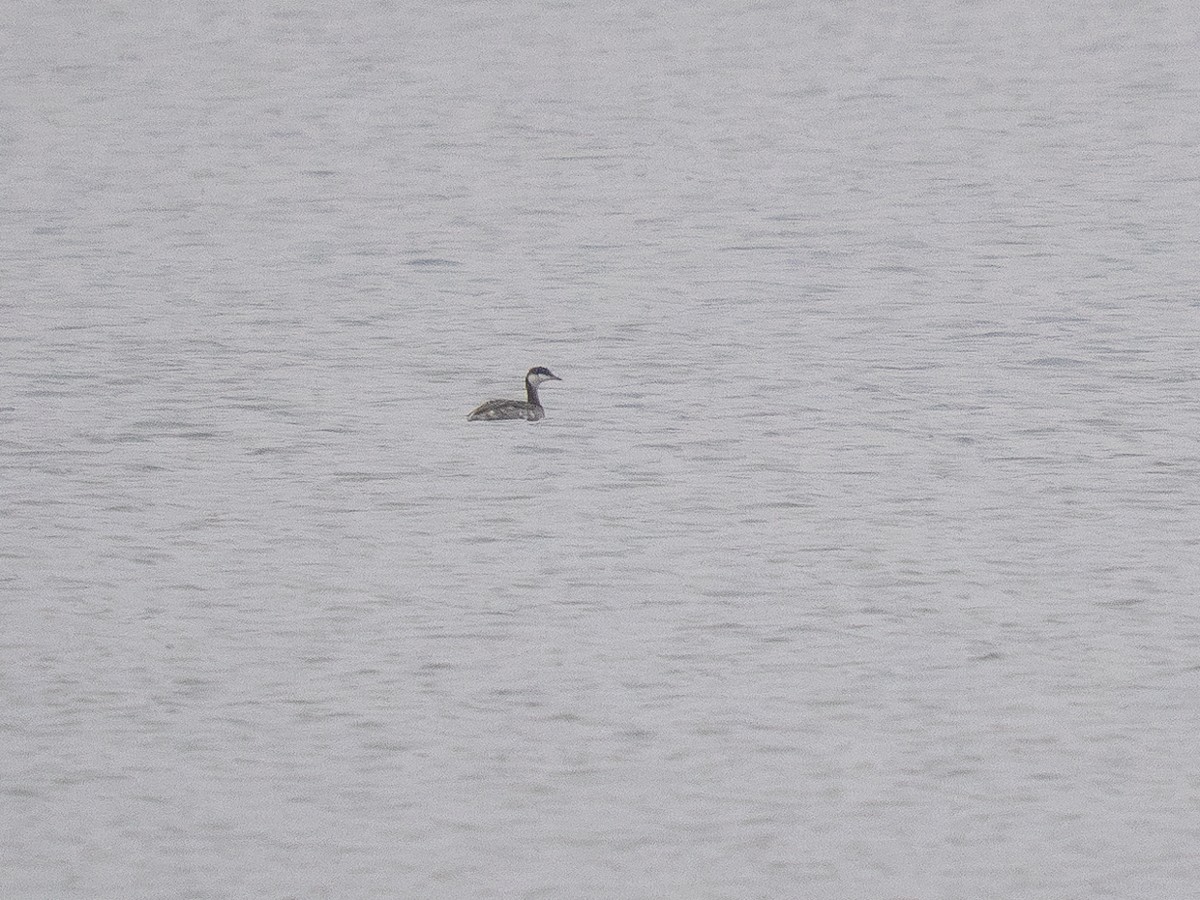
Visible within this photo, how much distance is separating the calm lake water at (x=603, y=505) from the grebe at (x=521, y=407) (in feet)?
0.57

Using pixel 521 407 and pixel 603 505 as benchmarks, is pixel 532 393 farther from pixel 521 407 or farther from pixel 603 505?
pixel 603 505

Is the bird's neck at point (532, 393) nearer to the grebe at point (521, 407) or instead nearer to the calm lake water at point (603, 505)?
the grebe at point (521, 407)

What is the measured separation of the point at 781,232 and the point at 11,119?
13.9 metres

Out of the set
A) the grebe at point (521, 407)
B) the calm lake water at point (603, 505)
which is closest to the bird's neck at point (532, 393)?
the grebe at point (521, 407)

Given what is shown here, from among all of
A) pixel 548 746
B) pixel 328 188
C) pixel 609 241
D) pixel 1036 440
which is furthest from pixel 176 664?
pixel 328 188

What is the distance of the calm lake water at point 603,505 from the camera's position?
11016mm

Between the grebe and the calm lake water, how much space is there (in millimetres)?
173

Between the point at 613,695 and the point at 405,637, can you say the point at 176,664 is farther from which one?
the point at 613,695

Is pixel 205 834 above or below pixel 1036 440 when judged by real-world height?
above

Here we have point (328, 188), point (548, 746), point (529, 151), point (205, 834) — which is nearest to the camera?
point (205, 834)

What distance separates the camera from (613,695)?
41.7 feet

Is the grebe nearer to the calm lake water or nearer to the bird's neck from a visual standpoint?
the bird's neck

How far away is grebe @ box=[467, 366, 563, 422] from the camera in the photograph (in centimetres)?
1919

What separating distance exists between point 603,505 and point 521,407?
8.72 ft
